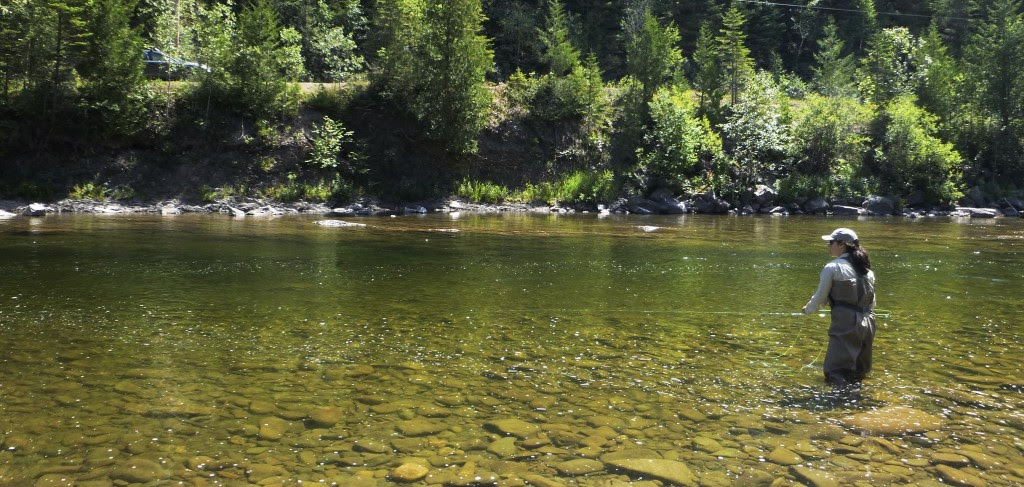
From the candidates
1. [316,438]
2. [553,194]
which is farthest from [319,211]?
[316,438]

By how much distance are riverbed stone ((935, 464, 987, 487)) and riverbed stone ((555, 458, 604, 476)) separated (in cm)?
236

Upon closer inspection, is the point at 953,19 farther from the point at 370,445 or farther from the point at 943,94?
the point at 370,445

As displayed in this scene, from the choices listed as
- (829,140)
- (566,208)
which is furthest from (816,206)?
(566,208)

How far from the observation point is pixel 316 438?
512cm

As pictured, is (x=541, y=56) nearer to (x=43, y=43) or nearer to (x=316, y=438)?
(x=43, y=43)

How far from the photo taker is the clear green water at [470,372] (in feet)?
15.7

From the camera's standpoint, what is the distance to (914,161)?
4000cm

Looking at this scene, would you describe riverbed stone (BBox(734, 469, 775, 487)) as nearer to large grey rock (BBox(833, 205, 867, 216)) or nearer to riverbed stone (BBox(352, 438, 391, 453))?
riverbed stone (BBox(352, 438, 391, 453))

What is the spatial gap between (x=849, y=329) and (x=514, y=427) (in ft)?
11.6

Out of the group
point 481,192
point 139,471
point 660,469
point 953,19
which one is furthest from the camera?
point 953,19

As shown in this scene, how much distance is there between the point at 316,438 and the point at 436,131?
113 ft

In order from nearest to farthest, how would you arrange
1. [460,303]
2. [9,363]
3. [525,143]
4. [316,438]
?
[316,438]
[9,363]
[460,303]
[525,143]

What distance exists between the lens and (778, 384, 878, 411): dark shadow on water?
6.00 meters

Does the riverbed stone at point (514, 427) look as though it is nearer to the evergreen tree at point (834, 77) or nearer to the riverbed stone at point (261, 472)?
the riverbed stone at point (261, 472)
